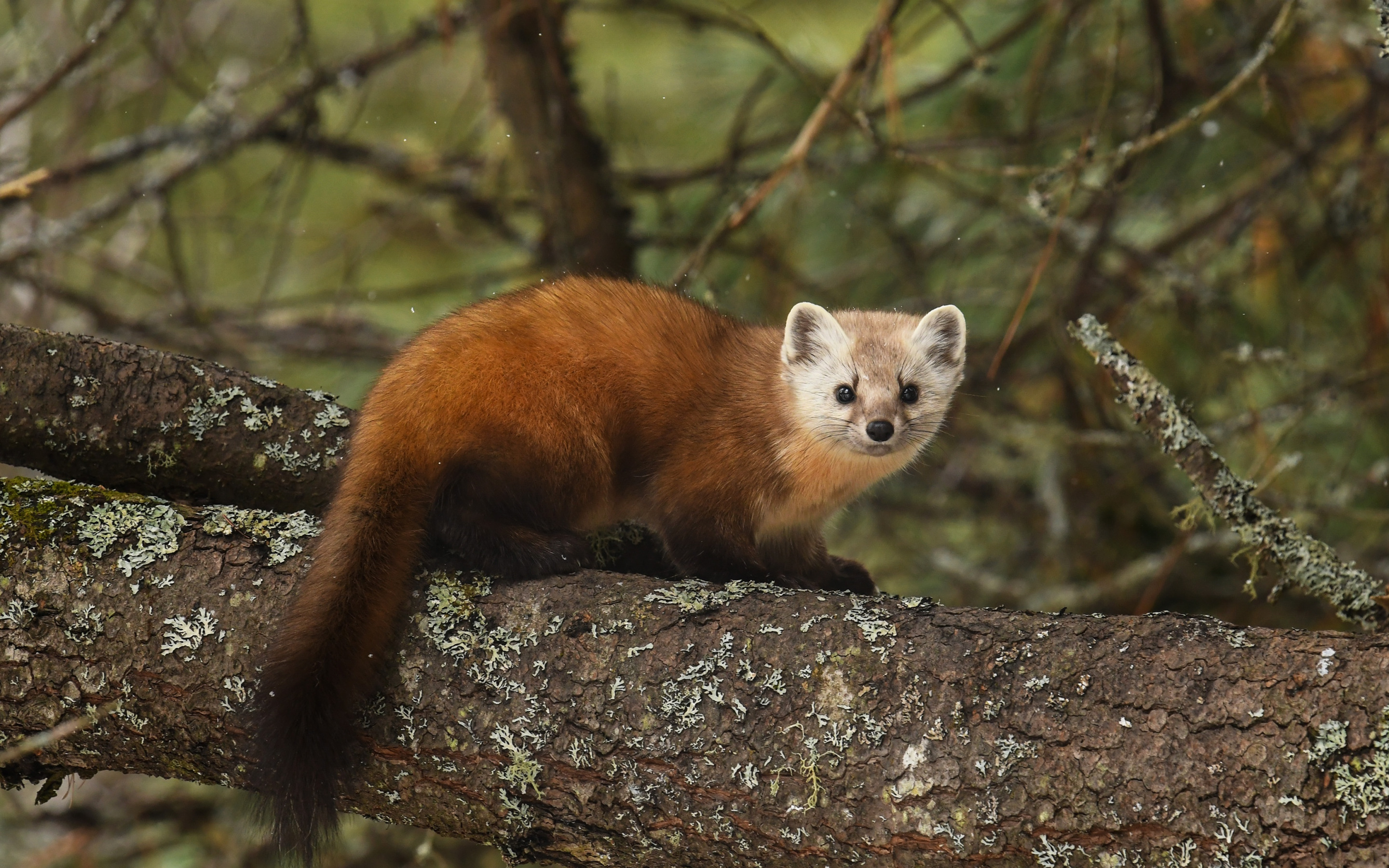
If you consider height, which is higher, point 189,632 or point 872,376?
point 872,376

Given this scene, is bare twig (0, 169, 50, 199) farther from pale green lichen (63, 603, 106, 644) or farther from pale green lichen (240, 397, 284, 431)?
pale green lichen (63, 603, 106, 644)

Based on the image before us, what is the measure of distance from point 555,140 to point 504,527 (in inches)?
108

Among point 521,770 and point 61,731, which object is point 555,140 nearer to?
point 521,770

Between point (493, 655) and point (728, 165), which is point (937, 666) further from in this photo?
point (728, 165)

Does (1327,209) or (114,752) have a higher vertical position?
(1327,209)

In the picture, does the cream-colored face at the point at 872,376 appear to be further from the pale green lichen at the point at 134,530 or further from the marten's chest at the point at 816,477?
the pale green lichen at the point at 134,530

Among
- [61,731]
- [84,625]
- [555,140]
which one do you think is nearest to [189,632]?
[84,625]

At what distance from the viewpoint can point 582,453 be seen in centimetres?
389

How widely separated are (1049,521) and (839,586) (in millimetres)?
2671

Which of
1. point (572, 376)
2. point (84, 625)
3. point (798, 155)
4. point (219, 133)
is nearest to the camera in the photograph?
point (84, 625)

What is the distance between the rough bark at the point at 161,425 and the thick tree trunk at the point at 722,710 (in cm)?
35

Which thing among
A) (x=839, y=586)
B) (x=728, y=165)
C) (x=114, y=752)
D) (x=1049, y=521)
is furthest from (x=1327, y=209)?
(x=114, y=752)

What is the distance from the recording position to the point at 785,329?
444 centimetres

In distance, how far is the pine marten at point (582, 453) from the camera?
2.90 m
